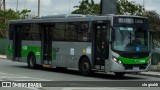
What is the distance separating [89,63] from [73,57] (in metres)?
1.61

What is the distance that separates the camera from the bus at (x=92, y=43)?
2152 centimetres

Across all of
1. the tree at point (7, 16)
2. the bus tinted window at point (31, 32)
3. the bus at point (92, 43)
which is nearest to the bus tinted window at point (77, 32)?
the bus at point (92, 43)

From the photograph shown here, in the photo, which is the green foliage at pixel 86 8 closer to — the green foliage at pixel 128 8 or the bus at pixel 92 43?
the green foliage at pixel 128 8

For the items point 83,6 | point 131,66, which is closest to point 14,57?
point 131,66

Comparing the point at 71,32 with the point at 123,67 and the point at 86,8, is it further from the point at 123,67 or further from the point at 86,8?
the point at 86,8

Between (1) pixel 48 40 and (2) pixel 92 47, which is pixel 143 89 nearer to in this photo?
(2) pixel 92 47

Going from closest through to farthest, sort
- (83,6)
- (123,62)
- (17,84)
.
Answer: (17,84) → (123,62) → (83,6)

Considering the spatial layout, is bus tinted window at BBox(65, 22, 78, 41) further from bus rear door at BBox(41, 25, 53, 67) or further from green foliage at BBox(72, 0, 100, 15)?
green foliage at BBox(72, 0, 100, 15)

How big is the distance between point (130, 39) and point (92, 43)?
78.2 inches

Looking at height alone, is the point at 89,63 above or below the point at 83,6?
below

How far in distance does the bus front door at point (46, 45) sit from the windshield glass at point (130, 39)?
19.3ft

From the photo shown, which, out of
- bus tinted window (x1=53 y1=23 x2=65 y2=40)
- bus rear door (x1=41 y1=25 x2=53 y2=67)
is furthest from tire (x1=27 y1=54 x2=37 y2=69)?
bus tinted window (x1=53 y1=23 x2=65 y2=40)

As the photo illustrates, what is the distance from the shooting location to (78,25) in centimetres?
2377

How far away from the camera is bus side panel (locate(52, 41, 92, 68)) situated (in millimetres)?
23195
